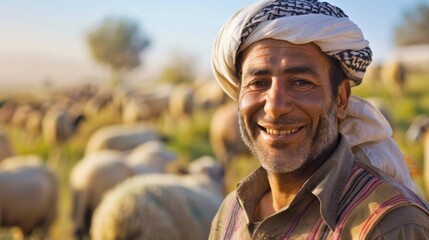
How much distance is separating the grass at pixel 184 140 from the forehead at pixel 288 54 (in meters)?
8.04

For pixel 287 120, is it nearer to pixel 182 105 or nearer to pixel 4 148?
pixel 4 148

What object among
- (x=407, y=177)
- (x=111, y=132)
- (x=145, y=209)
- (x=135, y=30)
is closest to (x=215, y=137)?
(x=111, y=132)

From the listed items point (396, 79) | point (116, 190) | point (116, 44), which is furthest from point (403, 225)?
point (116, 44)

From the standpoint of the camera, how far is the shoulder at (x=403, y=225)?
1954 millimetres

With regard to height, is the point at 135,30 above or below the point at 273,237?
below

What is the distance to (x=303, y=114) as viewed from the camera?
228cm

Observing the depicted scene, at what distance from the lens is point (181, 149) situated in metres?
17.0

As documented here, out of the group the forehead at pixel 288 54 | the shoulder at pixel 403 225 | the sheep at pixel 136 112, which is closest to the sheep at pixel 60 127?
A: the sheep at pixel 136 112

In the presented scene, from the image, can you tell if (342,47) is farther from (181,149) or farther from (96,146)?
(181,149)

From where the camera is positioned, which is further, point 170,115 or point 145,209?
point 170,115

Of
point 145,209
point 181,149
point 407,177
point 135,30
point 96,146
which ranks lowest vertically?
point 135,30

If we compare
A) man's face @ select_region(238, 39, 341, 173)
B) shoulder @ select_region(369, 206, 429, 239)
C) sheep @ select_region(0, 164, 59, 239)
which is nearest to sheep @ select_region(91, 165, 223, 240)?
man's face @ select_region(238, 39, 341, 173)

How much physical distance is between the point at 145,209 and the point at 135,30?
217 feet

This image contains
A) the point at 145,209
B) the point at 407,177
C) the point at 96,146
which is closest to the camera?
the point at 407,177
